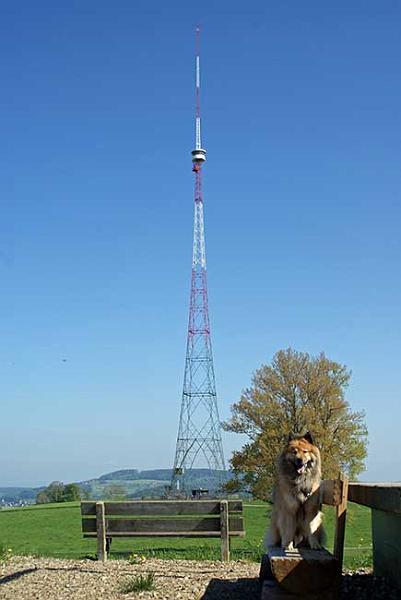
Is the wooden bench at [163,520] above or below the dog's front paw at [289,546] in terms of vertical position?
below

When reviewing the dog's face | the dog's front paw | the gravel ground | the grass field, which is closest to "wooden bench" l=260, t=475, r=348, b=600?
the dog's front paw

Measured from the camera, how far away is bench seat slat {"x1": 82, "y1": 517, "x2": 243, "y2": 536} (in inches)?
524

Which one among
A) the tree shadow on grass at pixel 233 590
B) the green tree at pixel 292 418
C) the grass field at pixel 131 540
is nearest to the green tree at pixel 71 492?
the grass field at pixel 131 540

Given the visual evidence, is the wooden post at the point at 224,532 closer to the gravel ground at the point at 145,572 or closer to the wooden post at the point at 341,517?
the gravel ground at the point at 145,572

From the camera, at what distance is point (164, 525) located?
1336 centimetres

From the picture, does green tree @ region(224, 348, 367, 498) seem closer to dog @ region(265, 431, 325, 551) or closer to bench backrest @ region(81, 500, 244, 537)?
bench backrest @ region(81, 500, 244, 537)

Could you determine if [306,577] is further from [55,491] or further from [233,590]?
[55,491]

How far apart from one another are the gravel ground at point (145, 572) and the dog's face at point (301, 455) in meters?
1.94

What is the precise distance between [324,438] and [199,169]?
21.2 meters

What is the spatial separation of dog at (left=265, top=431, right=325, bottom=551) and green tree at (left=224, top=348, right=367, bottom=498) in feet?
63.3

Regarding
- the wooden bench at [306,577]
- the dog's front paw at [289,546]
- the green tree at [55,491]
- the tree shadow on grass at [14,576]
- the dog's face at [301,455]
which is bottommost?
the green tree at [55,491]

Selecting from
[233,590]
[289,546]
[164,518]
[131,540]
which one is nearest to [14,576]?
[164,518]

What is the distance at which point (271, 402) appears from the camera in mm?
26750

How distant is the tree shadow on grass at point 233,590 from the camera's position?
29.6 feet
